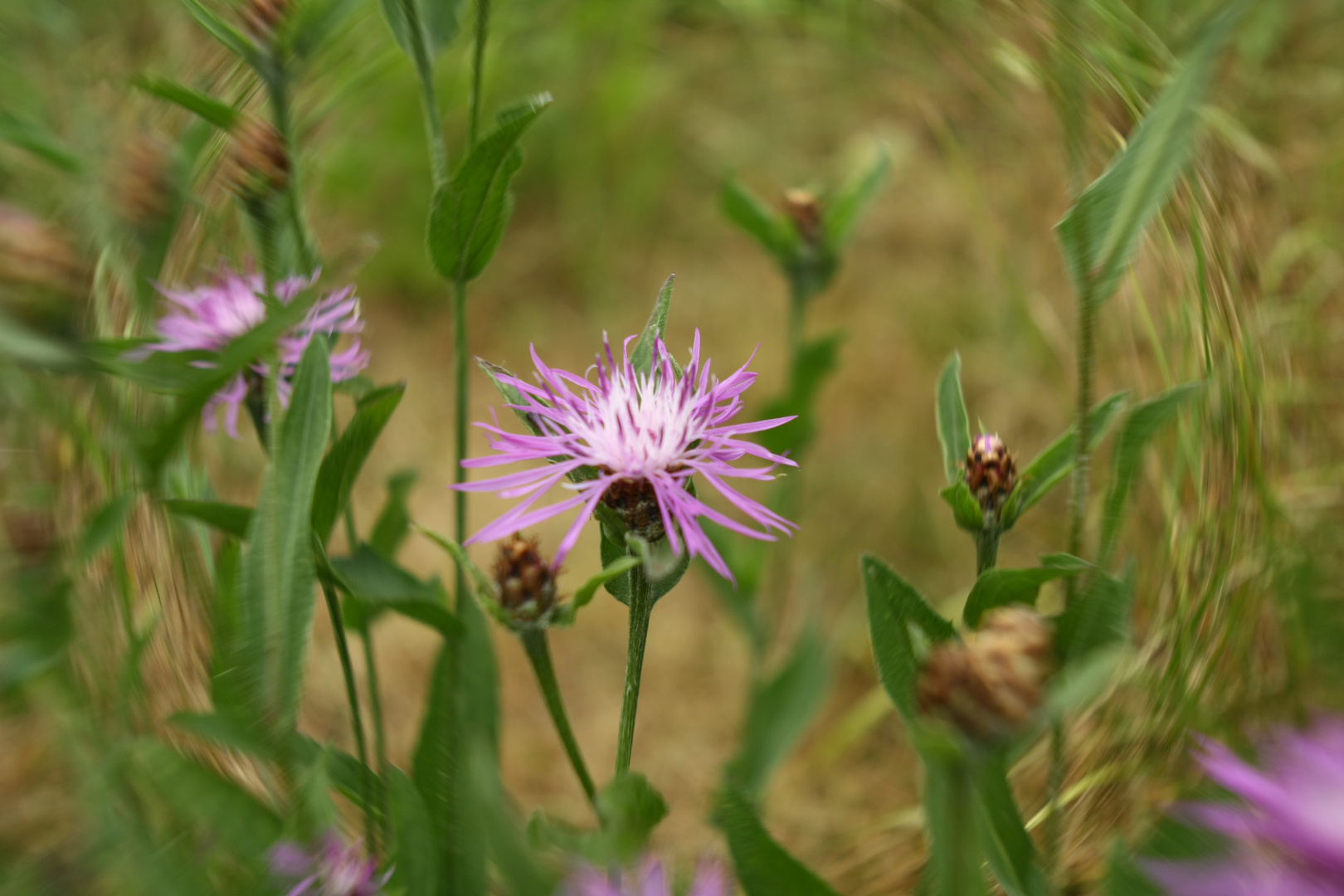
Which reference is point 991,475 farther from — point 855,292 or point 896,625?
point 855,292

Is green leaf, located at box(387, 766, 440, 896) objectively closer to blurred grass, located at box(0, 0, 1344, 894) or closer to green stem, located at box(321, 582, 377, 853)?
green stem, located at box(321, 582, 377, 853)

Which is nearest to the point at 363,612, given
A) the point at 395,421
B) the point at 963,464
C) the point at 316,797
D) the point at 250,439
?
the point at 316,797

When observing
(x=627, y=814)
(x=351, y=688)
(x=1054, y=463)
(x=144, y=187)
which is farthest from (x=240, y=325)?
(x=1054, y=463)

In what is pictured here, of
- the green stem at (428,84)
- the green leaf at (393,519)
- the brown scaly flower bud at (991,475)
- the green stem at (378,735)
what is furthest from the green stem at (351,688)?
the brown scaly flower bud at (991,475)

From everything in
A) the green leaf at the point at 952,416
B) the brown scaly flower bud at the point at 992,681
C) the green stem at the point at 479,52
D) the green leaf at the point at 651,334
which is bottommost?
the brown scaly flower bud at the point at 992,681

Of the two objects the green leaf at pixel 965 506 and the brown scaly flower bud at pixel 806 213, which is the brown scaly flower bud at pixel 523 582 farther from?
the brown scaly flower bud at pixel 806 213

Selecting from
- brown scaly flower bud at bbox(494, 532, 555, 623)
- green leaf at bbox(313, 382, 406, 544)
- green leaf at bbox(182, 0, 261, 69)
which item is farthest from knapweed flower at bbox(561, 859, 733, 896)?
green leaf at bbox(182, 0, 261, 69)
